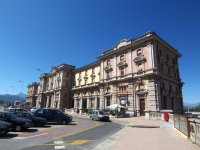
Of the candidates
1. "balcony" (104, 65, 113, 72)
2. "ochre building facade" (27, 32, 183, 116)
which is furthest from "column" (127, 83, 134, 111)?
"balcony" (104, 65, 113, 72)

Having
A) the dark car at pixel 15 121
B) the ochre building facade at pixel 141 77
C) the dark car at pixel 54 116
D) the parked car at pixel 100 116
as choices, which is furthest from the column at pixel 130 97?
the dark car at pixel 15 121

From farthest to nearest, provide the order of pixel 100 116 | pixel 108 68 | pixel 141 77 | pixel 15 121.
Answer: pixel 108 68, pixel 141 77, pixel 100 116, pixel 15 121

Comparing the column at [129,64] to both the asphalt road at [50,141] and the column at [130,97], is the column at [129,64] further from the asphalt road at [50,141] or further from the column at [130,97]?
the asphalt road at [50,141]

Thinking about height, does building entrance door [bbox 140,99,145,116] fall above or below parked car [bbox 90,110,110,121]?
above

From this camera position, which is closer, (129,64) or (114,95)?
(129,64)

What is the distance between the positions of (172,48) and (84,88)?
27.0 metres

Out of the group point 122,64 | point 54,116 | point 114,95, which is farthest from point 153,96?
point 54,116

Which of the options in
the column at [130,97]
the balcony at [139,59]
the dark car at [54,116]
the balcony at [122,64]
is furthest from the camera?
the balcony at [122,64]

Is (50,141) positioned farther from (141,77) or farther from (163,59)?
(163,59)

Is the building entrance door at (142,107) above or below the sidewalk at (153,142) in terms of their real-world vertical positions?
above

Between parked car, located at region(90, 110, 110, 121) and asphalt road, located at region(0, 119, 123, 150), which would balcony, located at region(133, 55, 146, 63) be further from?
asphalt road, located at region(0, 119, 123, 150)

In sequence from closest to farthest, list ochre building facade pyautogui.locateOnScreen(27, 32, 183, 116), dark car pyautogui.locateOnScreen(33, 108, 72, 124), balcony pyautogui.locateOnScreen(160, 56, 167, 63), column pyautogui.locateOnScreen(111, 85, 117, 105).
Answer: dark car pyautogui.locateOnScreen(33, 108, 72, 124)
ochre building facade pyautogui.locateOnScreen(27, 32, 183, 116)
balcony pyautogui.locateOnScreen(160, 56, 167, 63)
column pyautogui.locateOnScreen(111, 85, 117, 105)

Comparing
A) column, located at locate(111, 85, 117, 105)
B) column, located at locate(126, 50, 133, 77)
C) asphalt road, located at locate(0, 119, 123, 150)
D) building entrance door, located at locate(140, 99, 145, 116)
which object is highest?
column, located at locate(126, 50, 133, 77)

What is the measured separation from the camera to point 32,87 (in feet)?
324
